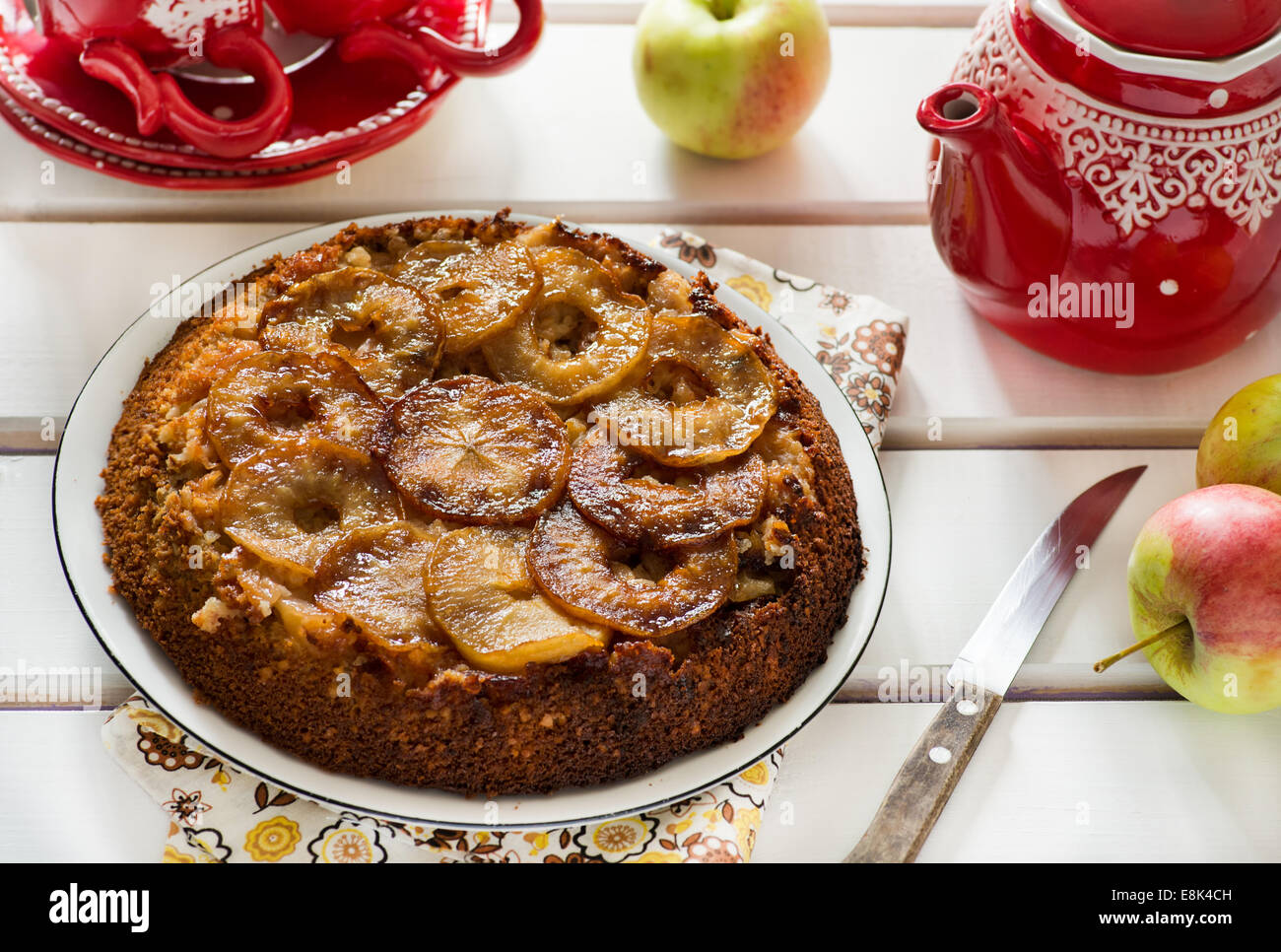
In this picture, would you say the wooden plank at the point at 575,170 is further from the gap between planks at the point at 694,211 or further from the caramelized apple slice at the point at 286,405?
the caramelized apple slice at the point at 286,405

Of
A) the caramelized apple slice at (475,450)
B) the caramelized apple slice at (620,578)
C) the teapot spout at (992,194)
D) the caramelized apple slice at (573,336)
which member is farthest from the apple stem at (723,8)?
the caramelized apple slice at (620,578)

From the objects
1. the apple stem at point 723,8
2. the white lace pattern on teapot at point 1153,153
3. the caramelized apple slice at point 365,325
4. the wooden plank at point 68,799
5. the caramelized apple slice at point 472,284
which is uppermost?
the apple stem at point 723,8

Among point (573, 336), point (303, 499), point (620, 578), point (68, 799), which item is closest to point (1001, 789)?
point (620, 578)

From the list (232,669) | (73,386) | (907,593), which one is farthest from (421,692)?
(73,386)

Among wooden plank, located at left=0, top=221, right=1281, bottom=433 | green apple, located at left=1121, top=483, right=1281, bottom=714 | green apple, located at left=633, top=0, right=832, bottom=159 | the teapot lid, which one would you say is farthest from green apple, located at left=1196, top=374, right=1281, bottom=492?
green apple, located at left=633, top=0, right=832, bottom=159

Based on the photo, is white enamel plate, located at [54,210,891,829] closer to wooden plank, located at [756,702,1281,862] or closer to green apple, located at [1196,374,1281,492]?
wooden plank, located at [756,702,1281,862]

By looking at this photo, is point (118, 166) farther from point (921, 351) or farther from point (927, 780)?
point (927, 780)

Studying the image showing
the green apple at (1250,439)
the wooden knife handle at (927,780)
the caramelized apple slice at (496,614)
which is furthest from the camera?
the green apple at (1250,439)
